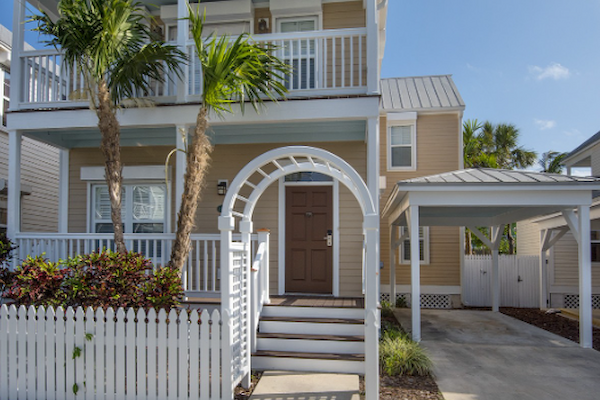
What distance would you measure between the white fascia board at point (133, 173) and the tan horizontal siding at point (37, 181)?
260cm

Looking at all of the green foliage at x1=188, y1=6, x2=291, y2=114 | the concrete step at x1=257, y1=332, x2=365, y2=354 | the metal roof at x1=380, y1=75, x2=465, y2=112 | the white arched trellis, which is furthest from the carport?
the metal roof at x1=380, y1=75, x2=465, y2=112

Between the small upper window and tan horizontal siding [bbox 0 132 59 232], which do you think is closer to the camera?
tan horizontal siding [bbox 0 132 59 232]

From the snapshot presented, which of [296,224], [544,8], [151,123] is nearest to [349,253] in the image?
[296,224]

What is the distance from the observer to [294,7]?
867cm

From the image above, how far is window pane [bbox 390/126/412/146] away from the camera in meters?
12.7

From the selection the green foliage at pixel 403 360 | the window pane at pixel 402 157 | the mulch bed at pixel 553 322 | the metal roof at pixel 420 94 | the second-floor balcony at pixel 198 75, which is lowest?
the mulch bed at pixel 553 322

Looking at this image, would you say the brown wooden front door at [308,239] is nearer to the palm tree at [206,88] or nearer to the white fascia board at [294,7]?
the palm tree at [206,88]

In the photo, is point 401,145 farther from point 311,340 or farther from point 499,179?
point 311,340

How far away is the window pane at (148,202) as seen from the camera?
891 centimetres

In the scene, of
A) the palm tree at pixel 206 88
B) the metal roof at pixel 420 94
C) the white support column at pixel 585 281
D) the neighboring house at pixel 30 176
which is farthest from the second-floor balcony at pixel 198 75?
the metal roof at pixel 420 94

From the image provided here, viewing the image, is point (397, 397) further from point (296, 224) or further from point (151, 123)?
point (151, 123)

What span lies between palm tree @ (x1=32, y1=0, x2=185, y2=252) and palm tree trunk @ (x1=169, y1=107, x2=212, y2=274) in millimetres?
785

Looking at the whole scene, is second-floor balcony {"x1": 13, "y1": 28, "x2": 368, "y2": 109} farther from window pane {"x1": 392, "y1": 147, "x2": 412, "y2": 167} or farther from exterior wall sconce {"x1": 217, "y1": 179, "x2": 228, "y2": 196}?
window pane {"x1": 392, "y1": 147, "x2": 412, "y2": 167}

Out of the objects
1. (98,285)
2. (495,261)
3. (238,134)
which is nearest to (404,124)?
(495,261)
